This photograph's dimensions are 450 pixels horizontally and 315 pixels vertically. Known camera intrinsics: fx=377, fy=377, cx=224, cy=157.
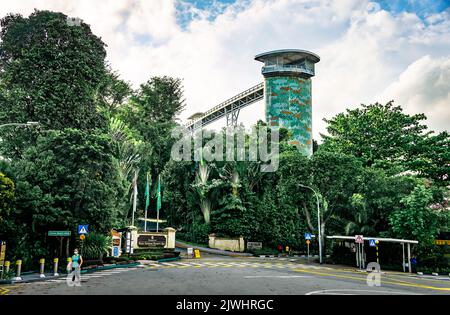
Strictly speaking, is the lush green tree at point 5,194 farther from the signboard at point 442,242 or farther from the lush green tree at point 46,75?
the signboard at point 442,242

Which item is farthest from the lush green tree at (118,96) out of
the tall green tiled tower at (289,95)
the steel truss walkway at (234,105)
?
the tall green tiled tower at (289,95)

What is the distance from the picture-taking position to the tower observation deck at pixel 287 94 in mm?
65875

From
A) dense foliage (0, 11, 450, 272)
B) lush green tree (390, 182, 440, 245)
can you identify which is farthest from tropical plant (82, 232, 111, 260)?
lush green tree (390, 182, 440, 245)

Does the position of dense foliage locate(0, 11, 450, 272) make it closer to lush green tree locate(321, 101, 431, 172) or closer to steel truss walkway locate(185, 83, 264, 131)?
lush green tree locate(321, 101, 431, 172)

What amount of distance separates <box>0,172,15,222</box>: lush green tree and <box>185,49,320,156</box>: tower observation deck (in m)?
50.6

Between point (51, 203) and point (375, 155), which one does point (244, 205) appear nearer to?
point (375, 155)

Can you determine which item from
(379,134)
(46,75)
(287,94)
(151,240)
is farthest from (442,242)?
(287,94)

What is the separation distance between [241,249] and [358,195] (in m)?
17.7

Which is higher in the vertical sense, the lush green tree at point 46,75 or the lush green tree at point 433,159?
the lush green tree at point 46,75

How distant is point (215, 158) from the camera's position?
49.2 meters

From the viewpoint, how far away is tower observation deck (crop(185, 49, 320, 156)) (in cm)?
6588

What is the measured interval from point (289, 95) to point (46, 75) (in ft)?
144

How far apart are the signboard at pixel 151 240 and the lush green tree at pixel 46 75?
1201cm

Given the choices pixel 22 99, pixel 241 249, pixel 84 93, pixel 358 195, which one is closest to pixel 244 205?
pixel 241 249
